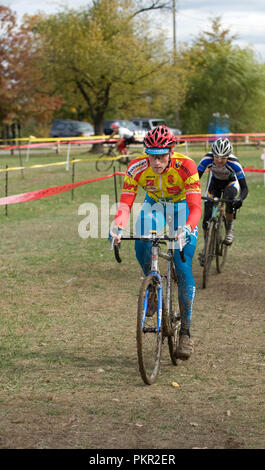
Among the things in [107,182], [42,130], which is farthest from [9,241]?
[42,130]

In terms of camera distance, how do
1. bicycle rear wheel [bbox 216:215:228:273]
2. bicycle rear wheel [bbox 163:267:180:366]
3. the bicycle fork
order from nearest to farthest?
the bicycle fork < bicycle rear wheel [bbox 163:267:180:366] < bicycle rear wheel [bbox 216:215:228:273]

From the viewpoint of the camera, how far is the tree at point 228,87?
1742 inches

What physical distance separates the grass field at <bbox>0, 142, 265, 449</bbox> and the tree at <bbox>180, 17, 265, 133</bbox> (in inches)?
1350

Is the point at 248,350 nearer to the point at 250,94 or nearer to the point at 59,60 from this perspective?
the point at 59,60

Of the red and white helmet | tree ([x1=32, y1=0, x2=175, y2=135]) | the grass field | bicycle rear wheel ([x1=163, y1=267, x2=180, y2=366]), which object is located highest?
tree ([x1=32, y1=0, x2=175, y2=135])

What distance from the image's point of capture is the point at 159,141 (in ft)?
17.9

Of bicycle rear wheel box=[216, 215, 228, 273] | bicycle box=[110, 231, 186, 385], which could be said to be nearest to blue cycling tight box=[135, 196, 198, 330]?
bicycle box=[110, 231, 186, 385]

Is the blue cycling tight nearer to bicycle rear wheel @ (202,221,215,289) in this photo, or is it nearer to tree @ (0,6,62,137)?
bicycle rear wheel @ (202,221,215,289)

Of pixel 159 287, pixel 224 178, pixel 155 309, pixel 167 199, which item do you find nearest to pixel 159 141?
pixel 167 199

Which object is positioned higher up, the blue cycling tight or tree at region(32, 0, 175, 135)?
tree at region(32, 0, 175, 135)

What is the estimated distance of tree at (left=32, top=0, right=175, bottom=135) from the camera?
129 ft

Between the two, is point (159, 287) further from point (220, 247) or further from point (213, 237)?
point (220, 247)

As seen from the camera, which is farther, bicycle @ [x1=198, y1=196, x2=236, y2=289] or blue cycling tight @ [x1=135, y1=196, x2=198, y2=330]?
bicycle @ [x1=198, y1=196, x2=236, y2=289]

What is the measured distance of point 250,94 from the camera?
4462 centimetres
